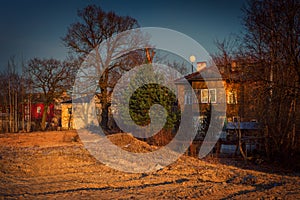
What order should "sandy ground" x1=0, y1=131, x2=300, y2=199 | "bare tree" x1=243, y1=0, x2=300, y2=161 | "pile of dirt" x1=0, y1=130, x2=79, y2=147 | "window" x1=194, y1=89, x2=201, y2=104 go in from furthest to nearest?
"window" x1=194, y1=89, x2=201, y2=104
"pile of dirt" x1=0, y1=130, x2=79, y2=147
"bare tree" x1=243, y1=0, x2=300, y2=161
"sandy ground" x1=0, y1=131, x2=300, y2=199

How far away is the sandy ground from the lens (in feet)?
20.7

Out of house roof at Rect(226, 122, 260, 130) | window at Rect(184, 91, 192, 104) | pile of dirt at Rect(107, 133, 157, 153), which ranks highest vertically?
window at Rect(184, 91, 192, 104)

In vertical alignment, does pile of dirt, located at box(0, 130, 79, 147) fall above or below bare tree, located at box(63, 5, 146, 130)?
below

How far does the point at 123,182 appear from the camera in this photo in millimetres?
7660

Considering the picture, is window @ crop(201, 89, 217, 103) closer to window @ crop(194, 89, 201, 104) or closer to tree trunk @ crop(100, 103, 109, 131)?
window @ crop(194, 89, 201, 104)

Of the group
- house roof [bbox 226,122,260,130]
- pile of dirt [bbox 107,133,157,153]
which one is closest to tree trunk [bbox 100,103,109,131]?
pile of dirt [bbox 107,133,157,153]

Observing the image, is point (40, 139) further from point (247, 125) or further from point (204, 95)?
point (204, 95)

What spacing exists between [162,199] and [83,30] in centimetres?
2332

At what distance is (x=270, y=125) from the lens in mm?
13531

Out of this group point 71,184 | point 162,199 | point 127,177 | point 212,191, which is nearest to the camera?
point 162,199

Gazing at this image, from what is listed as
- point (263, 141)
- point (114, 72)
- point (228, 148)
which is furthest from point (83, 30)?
point (263, 141)

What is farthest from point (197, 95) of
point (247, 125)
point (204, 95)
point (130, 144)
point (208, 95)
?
point (130, 144)

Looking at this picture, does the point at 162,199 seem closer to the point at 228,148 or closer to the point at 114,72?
the point at 228,148

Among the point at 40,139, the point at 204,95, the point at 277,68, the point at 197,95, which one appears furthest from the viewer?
the point at 197,95
